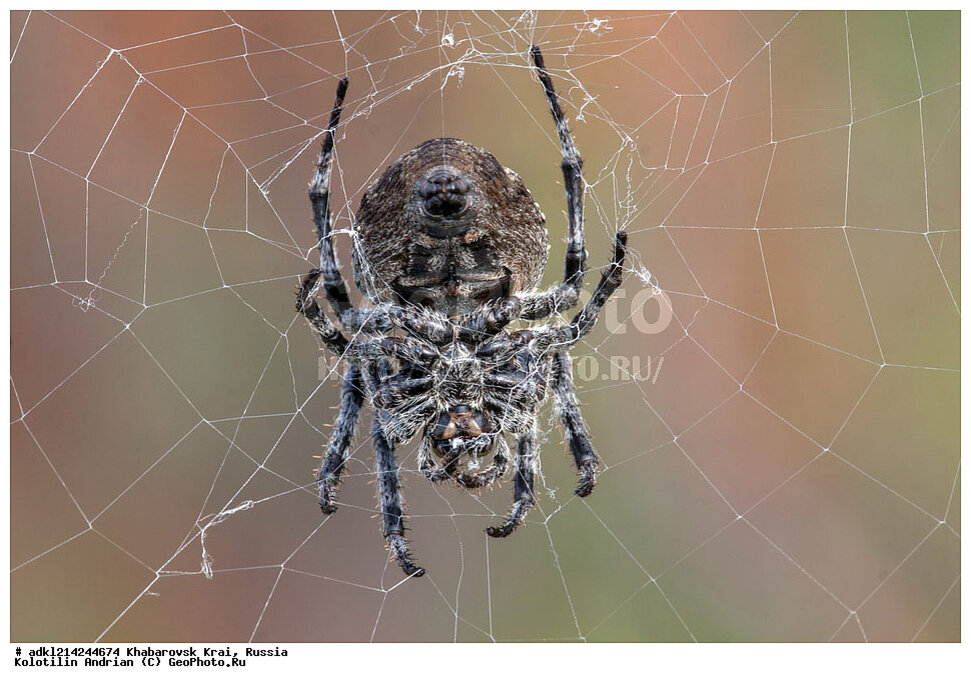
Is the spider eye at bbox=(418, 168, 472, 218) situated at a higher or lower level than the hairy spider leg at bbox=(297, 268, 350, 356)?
higher

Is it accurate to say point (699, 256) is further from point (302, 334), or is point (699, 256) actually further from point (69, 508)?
point (69, 508)

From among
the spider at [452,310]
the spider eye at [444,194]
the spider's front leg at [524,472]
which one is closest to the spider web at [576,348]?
the spider's front leg at [524,472]

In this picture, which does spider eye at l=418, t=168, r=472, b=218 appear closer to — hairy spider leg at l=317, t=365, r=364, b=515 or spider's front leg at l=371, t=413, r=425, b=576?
hairy spider leg at l=317, t=365, r=364, b=515

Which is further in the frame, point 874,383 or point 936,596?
point 874,383

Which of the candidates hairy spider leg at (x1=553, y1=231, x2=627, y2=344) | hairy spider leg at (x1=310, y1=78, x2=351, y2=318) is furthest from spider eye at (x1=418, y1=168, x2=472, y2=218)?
hairy spider leg at (x1=553, y1=231, x2=627, y2=344)

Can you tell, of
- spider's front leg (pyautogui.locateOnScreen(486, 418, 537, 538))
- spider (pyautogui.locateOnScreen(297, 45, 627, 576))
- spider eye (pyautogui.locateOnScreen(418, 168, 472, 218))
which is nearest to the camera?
spider eye (pyautogui.locateOnScreen(418, 168, 472, 218))

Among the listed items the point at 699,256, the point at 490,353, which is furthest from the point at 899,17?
the point at 490,353

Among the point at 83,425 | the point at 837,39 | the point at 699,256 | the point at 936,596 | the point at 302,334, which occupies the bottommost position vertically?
the point at 936,596

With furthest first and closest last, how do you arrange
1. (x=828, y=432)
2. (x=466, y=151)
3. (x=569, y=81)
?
1. (x=828, y=432)
2. (x=569, y=81)
3. (x=466, y=151)
